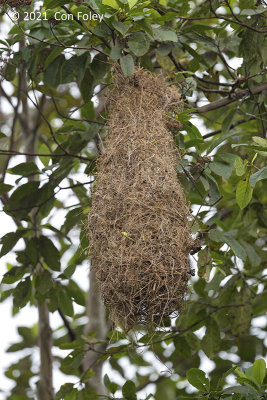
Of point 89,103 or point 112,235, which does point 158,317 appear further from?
point 89,103

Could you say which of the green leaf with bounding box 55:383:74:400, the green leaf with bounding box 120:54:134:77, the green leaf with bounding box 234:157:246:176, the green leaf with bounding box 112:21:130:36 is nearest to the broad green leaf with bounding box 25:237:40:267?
the green leaf with bounding box 55:383:74:400

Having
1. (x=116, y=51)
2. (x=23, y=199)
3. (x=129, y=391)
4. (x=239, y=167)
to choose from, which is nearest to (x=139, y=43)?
(x=116, y=51)

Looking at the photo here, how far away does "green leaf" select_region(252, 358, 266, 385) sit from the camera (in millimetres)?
2443

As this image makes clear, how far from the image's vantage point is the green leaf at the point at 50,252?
3426 millimetres

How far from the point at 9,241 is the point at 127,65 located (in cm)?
122

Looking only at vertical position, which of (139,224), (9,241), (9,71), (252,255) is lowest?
Result: (139,224)

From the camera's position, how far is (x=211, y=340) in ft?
11.3

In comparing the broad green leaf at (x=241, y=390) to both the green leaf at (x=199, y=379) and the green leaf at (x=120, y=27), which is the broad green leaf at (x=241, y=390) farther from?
the green leaf at (x=120, y=27)

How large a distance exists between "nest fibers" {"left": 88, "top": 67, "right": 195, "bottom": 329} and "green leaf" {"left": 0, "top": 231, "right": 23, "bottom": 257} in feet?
3.20

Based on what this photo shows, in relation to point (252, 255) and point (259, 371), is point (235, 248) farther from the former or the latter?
point (259, 371)

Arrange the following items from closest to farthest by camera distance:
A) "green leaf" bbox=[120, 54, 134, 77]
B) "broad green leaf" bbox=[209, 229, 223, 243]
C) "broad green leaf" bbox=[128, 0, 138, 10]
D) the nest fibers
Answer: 1. the nest fibers
2. "broad green leaf" bbox=[128, 0, 138, 10]
3. "green leaf" bbox=[120, 54, 134, 77]
4. "broad green leaf" bbox=[209, 229, 223, 243]

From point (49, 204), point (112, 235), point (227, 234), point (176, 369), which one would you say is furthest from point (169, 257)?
point (176, 369)

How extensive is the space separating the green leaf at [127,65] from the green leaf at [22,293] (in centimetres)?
144

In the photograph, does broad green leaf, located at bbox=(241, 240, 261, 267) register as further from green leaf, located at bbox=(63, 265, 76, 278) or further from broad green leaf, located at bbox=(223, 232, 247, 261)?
green leaf, located at bbox=(63, 265, 76, 278)
